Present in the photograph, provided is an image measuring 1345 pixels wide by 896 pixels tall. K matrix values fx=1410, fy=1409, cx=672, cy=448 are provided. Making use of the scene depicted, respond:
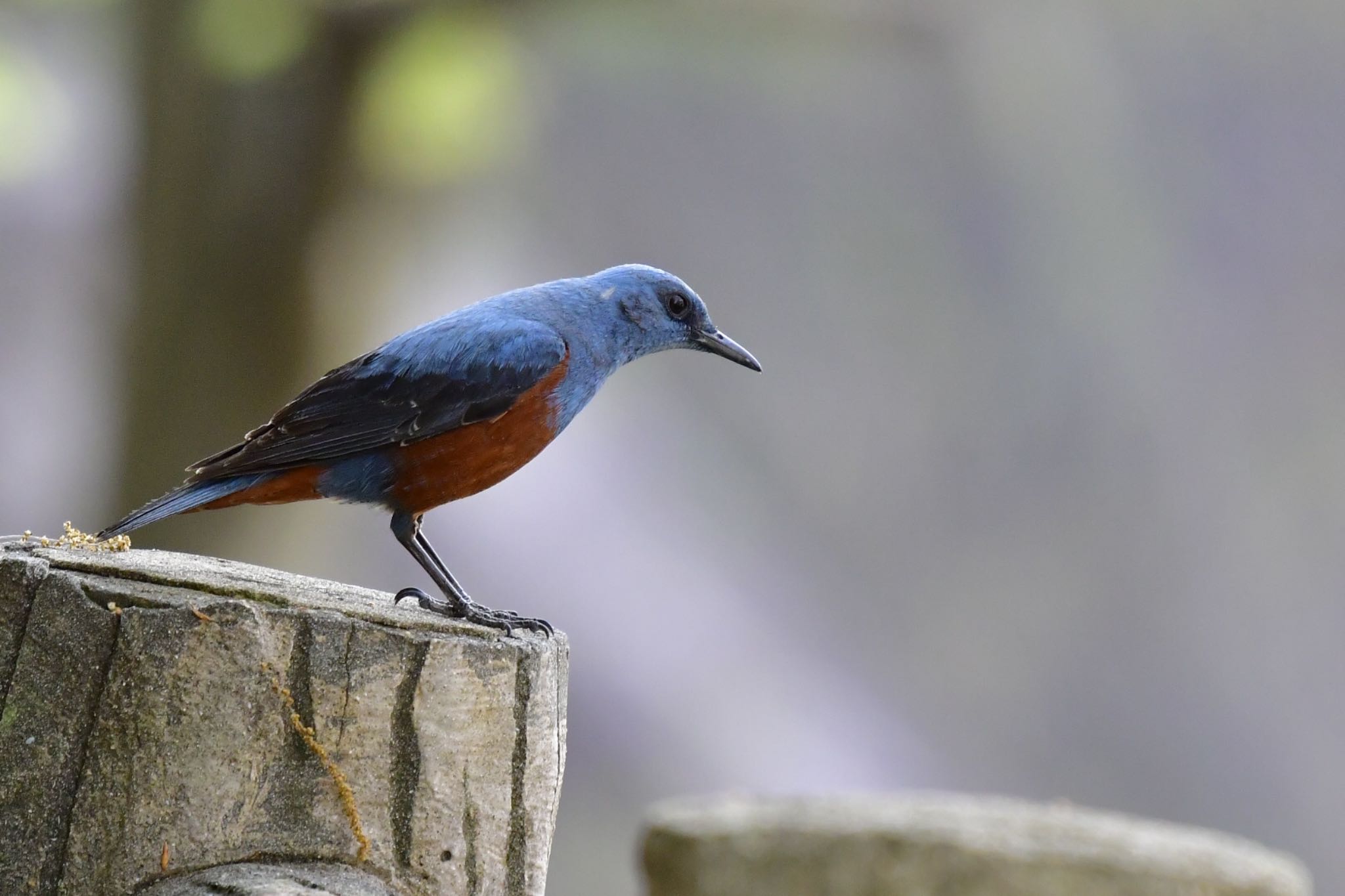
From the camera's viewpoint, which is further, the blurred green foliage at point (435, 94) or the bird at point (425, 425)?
the blurred green foliage at point (435, 94)

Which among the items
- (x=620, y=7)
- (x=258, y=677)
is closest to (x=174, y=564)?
(x=258, y=677)

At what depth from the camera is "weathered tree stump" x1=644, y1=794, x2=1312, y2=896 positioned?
17.2 ft

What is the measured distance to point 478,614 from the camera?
3.01 m

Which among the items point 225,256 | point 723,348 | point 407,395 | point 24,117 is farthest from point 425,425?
point 24,117

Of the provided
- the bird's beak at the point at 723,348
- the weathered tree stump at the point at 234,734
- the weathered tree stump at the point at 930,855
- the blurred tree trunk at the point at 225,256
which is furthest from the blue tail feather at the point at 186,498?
the blurred tree trunk at the point at 225,256

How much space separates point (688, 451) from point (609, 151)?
2.35 m

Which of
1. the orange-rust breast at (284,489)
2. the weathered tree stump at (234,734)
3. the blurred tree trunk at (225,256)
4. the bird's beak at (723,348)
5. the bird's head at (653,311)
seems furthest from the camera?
the blurred tree trunk at (225,256)

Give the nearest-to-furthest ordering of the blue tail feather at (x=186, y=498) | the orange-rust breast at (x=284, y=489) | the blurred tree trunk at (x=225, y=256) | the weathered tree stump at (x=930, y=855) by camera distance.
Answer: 1. the blue tail feather at (x=186, y=498)
2. the orange-rust breast at (x=284, y=489)
3. the weathered tree stump at (x=930, y=855)
4. the blurred tree trunk at (x=225, y=256)

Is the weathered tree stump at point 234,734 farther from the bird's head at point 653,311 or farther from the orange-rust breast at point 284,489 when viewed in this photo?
the bird's head at point 653,311

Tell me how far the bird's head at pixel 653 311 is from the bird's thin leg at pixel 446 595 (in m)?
0.76

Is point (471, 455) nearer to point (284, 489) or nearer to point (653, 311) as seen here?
point (284, 489)

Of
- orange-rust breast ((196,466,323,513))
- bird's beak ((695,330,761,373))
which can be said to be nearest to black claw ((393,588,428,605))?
orange-rust breast ((196,466,323,513))

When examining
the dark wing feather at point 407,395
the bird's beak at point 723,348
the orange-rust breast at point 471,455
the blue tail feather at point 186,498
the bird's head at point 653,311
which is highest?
the bird's head at point 653,311

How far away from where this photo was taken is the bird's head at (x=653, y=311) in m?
3.77
